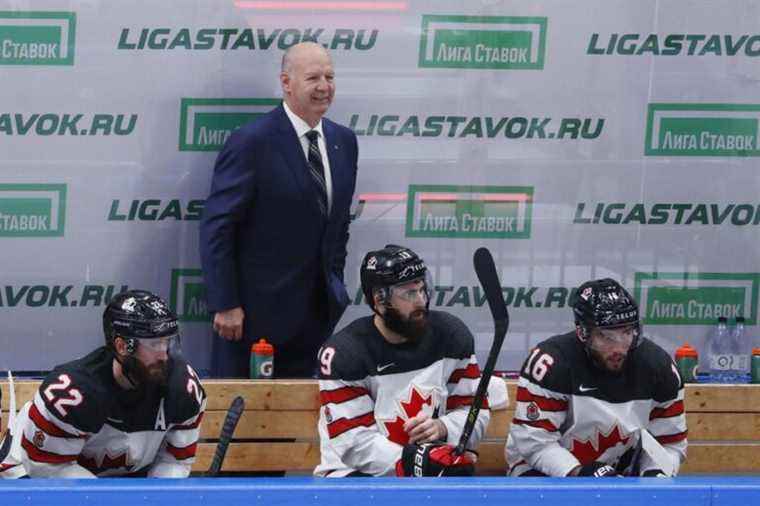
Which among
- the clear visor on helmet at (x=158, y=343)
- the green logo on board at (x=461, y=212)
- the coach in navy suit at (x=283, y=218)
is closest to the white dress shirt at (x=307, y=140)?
the coach in navy suit at (x=283, y=218)

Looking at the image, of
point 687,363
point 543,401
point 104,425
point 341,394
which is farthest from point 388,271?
point 687,363

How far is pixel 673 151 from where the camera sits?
604 centimetres

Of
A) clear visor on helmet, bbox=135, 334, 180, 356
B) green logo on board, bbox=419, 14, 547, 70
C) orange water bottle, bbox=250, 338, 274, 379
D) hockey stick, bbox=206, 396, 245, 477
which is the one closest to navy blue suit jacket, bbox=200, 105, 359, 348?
orange water bottle, bbox=250, 338, 274, 379

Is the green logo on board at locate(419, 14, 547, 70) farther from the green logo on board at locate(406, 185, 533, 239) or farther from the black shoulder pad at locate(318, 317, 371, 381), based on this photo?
the black shoulder pad at locate(318, 317, 371, 381)

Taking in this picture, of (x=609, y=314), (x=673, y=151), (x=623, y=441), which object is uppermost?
(x=673, y=151)

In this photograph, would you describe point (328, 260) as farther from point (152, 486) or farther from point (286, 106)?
point (152, 486)

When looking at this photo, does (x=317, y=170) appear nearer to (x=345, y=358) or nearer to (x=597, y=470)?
(x=345, y=358)

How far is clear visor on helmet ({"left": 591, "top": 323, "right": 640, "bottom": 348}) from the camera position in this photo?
4762 millimetres

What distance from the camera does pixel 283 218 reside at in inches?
218

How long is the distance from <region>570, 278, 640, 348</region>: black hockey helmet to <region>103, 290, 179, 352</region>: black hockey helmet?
3.95 ft

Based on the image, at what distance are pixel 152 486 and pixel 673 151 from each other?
3.19 m

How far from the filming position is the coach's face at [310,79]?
542 cm

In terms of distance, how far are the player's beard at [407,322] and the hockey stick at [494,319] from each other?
1.05ft

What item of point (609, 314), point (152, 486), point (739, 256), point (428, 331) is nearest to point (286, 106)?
point (428, 331)
